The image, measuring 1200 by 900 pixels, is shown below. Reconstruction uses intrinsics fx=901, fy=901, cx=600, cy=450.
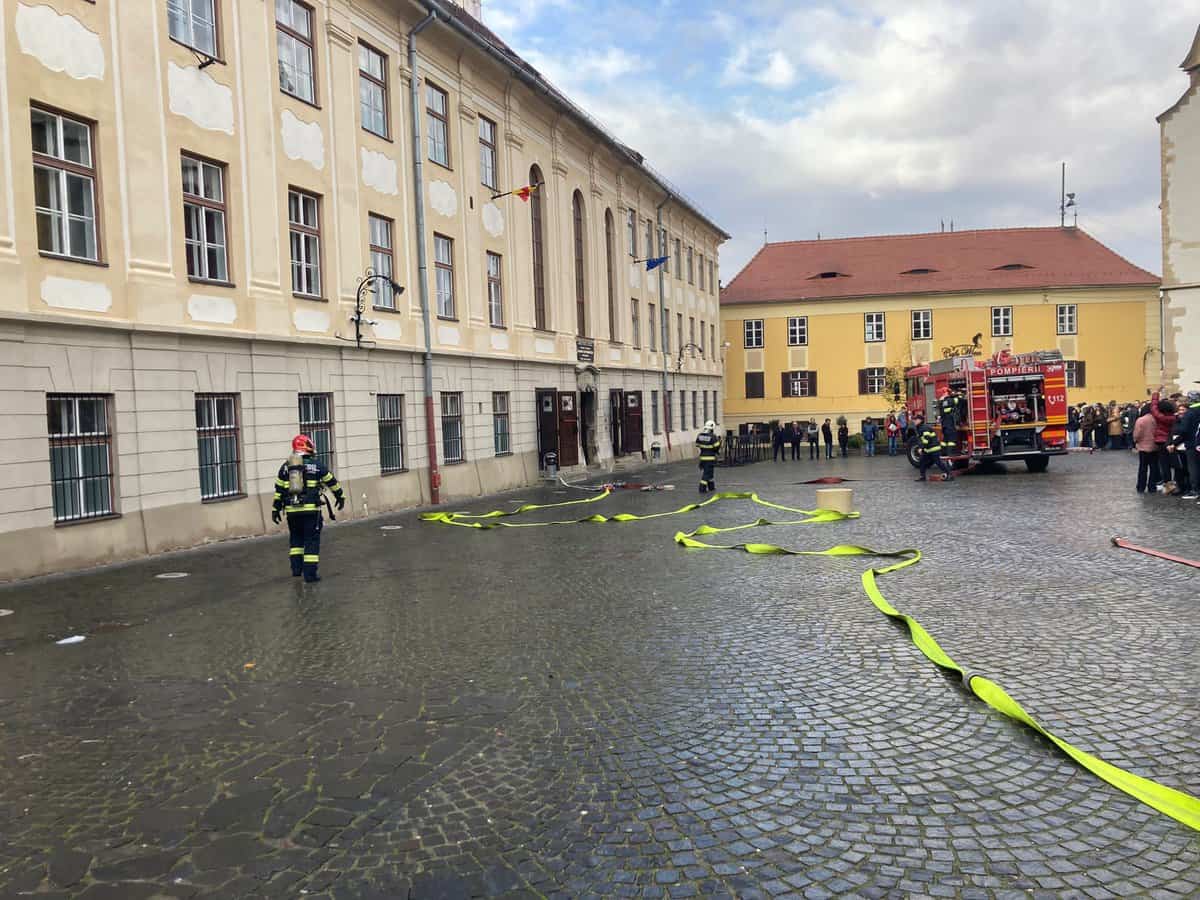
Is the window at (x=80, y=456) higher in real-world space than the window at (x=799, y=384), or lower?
lower

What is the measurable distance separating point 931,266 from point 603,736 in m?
55.0

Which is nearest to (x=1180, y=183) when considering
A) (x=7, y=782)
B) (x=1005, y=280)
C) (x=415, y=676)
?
(x=1005, y=280)

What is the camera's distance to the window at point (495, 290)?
80.5 feet

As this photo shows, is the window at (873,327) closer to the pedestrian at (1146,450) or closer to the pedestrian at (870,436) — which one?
the pedestrian at (870,436)

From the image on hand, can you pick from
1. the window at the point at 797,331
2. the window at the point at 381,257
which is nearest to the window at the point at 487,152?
the window at the point at 381,257

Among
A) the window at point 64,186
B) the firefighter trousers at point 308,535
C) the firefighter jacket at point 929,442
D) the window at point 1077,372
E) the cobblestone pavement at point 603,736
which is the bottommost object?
the cobblestone pavement at point 603,736

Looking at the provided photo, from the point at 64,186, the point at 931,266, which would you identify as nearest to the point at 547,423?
the point at 64,186

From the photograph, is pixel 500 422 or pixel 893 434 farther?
pixel 893 434

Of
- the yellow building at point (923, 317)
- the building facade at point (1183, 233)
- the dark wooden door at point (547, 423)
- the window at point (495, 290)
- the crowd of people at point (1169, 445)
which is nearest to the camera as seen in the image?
the crowd of people at point (1169, 445)

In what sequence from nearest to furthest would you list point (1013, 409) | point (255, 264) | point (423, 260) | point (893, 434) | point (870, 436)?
point (255, 264) < point (423, 260) < point (1013, 409) < point (893, 434) < point (870, 436)

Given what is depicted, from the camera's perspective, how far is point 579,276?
30.9 meters

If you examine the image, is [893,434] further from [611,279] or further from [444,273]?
[444,273]

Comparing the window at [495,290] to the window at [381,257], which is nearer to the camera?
the window at [381,257]

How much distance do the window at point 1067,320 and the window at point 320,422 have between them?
46224mm
